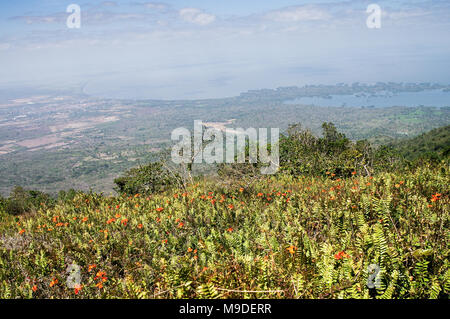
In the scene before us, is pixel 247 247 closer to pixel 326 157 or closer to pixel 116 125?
pixel 326 157

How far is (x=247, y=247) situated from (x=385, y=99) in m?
171

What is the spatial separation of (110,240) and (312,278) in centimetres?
321

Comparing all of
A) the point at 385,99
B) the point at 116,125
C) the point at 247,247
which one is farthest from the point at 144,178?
the point at 385,99

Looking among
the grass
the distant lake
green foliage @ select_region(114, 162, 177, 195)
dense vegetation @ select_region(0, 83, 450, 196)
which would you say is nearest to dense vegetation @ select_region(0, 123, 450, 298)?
the grass

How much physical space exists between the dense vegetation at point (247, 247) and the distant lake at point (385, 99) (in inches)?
5576

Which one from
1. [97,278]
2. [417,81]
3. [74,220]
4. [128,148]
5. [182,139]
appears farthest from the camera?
[417,81]

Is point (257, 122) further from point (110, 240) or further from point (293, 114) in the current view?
point (110, 240)

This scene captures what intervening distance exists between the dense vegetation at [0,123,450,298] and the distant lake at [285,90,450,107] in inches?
→ 5576

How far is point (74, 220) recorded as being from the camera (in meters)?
5.90

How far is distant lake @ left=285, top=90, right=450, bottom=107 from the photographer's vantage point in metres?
137

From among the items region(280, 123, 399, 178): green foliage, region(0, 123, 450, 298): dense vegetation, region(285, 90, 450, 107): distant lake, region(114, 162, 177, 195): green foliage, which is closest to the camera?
region(0, 123, 450, 298): dense vegetation

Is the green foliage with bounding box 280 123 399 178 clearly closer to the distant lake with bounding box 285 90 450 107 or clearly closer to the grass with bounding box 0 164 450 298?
the grass with bounding box 0 164 450 298

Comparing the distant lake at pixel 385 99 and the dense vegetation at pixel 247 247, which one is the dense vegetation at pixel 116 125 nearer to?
the distant lake at pixel 385 99
